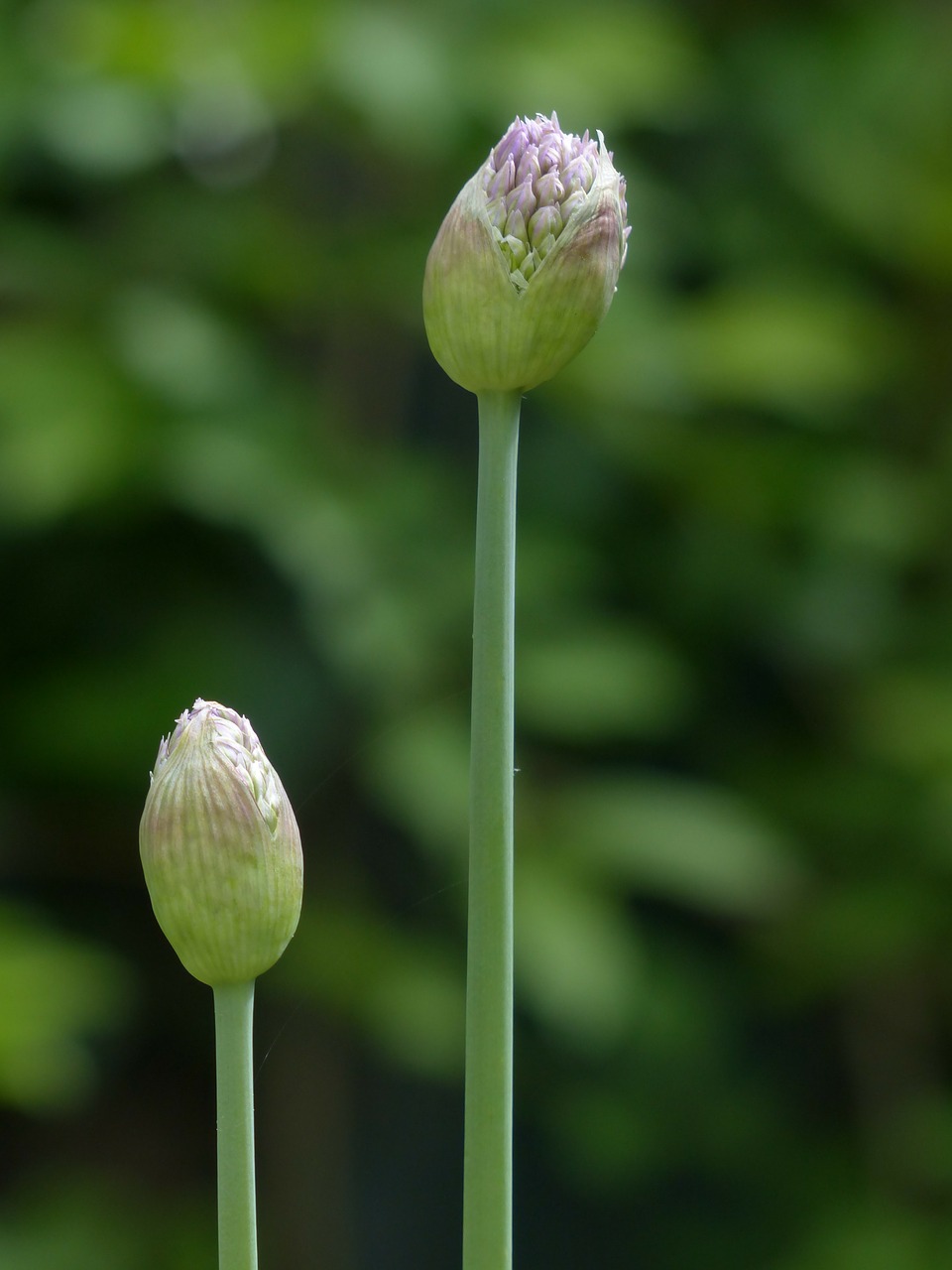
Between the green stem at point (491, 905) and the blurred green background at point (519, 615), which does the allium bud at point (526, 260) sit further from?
the blurred green background at point (519, 615)

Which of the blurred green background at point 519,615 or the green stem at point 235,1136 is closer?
the green stem at point 235,1136

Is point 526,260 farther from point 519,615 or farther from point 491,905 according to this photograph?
point 519,615

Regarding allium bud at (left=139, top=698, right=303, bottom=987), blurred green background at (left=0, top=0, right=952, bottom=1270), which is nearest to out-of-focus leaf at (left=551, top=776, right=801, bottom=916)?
blurred green background at (left=0, top=0, right=952, bottom=1270)

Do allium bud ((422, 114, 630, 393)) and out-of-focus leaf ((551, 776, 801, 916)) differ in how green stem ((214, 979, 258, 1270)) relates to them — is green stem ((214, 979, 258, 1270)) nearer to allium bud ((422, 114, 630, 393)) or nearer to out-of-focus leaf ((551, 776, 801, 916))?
allium bud ((422, 114, 630, 393))

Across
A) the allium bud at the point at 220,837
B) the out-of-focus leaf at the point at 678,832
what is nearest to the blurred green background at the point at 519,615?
the out-of-focus leaf at the point at 678,832

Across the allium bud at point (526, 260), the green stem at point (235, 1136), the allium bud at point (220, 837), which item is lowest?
the green stem at point (235, 1136)

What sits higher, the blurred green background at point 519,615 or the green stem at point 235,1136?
the blurred green background at point 519,615

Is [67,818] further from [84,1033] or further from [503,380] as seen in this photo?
[503,380]

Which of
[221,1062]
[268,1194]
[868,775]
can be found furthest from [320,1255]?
[221,1062]
